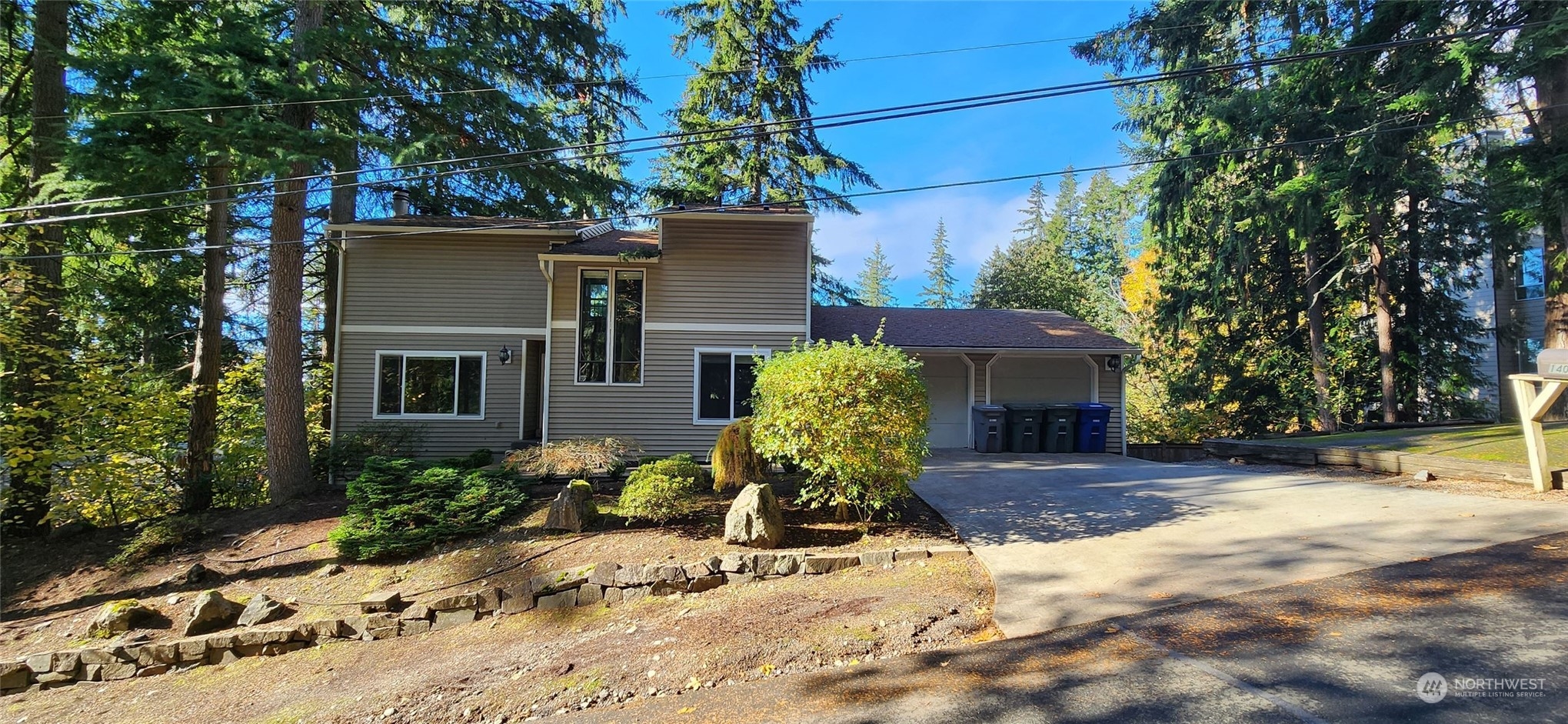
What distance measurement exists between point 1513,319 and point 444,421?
2613 centimetres

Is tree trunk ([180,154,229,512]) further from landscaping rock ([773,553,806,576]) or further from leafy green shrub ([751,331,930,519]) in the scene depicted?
landscaping rock ([773,553,806,576])

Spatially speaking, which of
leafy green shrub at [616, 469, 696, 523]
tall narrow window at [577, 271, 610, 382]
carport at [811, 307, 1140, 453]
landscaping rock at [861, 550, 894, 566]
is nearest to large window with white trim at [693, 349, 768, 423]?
tall narrow window at [577, 271, 610, 382]

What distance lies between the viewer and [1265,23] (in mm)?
16281

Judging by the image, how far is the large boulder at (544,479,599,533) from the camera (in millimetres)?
7500

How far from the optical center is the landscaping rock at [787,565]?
239 inches

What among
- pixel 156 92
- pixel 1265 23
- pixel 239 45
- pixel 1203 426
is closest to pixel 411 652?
pixel 156 92

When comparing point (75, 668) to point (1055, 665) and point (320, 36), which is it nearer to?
point (320, 36)

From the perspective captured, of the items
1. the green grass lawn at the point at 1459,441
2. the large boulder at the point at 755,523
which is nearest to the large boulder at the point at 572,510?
the large boulder at the point at 755,523

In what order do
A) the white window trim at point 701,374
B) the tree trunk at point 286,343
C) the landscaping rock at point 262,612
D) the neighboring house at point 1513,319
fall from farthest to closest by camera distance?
the neighboring house at point 1513,319
the white window trim at point 701,374
the tree trunk at point 286,343
the landscaping rock at point 262,612

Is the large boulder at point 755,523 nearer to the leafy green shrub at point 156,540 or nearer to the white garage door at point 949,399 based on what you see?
the leafy green shrub at point 156,540

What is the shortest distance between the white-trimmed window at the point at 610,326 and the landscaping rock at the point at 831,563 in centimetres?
680

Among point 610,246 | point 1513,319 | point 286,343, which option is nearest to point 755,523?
point 610,246

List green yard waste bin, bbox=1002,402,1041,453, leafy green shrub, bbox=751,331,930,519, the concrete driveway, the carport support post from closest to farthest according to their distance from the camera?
1. the concrete driveway
2. leafy green shrub, bbox=751,331,930,519
3. the carport support post
4. green yard waste bin, bbox=1002,402,1041,453

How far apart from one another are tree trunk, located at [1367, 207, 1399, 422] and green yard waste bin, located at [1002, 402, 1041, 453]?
28.6 feet
